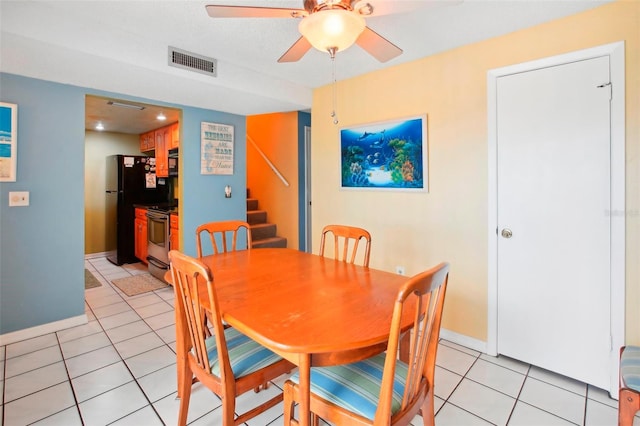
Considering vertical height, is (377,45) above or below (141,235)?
above

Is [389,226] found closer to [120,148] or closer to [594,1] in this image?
[594,1]

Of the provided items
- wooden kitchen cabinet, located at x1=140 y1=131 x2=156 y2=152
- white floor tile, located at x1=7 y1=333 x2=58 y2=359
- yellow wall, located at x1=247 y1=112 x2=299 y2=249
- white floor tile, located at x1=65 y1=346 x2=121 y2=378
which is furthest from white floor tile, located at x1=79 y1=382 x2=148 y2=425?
wooden kitchen cabinet, located at x1=140 y1=131 x2=156 y2=152

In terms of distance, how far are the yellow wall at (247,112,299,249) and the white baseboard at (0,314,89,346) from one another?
2.56m

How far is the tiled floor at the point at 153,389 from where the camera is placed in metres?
1.72

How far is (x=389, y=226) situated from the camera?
2967 millimetres

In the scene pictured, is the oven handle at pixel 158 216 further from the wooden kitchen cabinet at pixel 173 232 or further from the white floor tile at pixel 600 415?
the white floor tile at pixel 600 415

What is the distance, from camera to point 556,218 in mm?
2086

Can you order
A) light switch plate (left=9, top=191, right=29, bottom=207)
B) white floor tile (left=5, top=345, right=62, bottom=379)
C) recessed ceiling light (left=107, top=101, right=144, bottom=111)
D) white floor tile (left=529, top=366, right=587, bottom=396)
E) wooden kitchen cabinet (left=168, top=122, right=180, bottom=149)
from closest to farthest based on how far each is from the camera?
1. white floor tile (left=529, top=366, right=587, bottom=396)
2. white floor tile (left=5, top=345, right=62, bottom=379)
3. light switch plate (left=9, top=191, right=29, bottom=207)
4. recessed ceiling light (left=107, top=101, right=144, bottom=111)
5. wooden kitchen cabinet (left=168, top=122, right=180, bottom=149)

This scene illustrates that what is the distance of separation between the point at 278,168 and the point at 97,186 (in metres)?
3.08

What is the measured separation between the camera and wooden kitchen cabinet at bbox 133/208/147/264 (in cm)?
465

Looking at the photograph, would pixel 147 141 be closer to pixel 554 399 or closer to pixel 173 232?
pixel 173 232

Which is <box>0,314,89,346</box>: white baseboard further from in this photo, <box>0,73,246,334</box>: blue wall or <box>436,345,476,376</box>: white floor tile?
<box>436,345,476,376</box>: white floor tile

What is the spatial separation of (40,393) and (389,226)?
2.70 meters

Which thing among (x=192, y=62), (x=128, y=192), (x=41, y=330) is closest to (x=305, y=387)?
(x=192, y=62)
